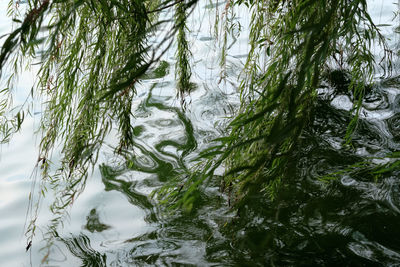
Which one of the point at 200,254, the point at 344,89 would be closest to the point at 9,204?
the point at 200,254

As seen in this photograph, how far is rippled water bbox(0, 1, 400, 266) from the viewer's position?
6.27 feet

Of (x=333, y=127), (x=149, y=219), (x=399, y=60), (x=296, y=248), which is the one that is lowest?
(x=296, y=248)

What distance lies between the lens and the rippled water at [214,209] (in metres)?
1.91

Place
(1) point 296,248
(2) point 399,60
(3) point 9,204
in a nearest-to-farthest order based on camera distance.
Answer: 1. (1) point 296,248
2. (3) point 9,204
3. (2) point 399,60

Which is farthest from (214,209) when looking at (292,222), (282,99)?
(282,99)

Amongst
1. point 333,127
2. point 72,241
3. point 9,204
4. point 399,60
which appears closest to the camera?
point 72,241

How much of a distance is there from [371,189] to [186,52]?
3.66 ft

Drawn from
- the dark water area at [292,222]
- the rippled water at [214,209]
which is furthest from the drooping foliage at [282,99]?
the dark water area at [292,222]

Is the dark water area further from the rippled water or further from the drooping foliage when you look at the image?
the drooping foliage

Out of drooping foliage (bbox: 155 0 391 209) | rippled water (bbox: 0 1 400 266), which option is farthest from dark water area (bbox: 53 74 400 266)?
drooping foliage (bbox: 155 0 391 209)

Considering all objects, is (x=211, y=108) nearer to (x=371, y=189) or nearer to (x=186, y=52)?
(x=186, y=52)

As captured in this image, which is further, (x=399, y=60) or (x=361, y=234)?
(x=399, y=60)

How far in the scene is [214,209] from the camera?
2.18 meters

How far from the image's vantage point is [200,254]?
1.94 m
